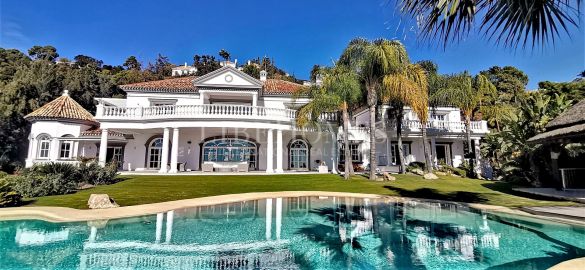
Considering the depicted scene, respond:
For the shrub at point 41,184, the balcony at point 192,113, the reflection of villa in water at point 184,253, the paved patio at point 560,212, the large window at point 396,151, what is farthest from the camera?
the large window at point 396,151

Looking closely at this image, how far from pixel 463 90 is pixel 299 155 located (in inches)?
557

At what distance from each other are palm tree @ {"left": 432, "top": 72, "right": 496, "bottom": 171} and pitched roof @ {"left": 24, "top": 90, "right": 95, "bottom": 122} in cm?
2920

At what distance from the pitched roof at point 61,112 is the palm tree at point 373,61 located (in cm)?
2186

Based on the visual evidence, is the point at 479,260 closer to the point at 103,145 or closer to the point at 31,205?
the point at 31,205

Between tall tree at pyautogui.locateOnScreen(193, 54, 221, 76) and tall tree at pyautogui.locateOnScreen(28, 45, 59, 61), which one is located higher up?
tall tree at pyautogui.locateOnScreen(28, 45, 59, 61)

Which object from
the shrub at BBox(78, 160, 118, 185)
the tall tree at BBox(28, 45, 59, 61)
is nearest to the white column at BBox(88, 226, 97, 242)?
the shrub at BBox(78, 160, 118, 185)

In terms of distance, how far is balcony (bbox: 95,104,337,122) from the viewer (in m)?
21.2

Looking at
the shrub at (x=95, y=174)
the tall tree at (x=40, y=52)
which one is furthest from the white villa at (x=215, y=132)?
the tall tree at (x=40, y=52)

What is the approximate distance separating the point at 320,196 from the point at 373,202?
2.62 meters

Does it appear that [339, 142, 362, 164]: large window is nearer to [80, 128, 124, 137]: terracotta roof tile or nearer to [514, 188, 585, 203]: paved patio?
[514, 188, 585, 203]: paved patio

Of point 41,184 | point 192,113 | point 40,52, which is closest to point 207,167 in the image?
point 192,113

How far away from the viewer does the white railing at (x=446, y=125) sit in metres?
26.2

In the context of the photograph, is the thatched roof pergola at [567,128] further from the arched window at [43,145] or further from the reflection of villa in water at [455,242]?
the arched window at [43,145]

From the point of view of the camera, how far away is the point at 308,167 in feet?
87.7
